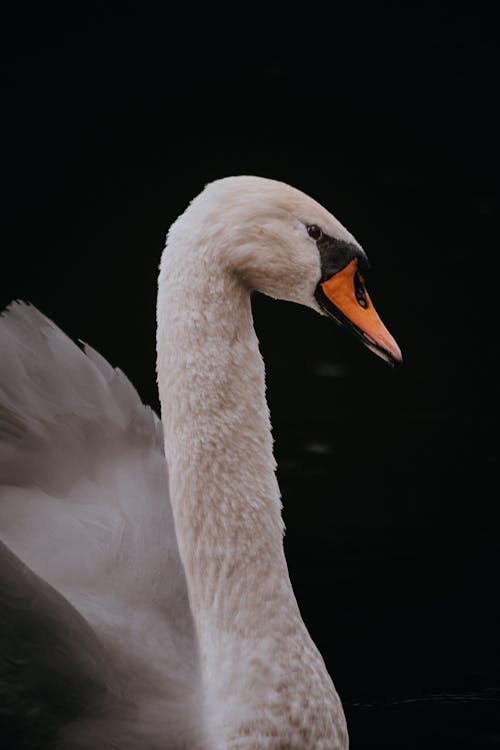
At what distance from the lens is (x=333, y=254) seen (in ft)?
8.05

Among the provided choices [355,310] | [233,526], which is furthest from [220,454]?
[355,310]

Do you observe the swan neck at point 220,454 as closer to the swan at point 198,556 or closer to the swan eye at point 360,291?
the swan at point 198,556

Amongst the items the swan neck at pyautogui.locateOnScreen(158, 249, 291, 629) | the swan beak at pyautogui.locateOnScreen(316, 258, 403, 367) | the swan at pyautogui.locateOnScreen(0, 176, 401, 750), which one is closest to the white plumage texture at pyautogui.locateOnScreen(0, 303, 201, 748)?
the swan at pyautogui.locateOnScreen(0, 176, 401, 750)

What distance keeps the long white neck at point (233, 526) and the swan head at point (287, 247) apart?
0.05 m

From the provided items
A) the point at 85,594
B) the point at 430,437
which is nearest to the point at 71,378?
the point at 85,594

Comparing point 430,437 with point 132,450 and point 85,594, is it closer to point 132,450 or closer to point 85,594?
point 132,450

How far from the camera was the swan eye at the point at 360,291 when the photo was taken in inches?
99.0

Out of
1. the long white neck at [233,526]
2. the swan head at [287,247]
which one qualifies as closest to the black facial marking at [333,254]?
the swan head at [287,247]

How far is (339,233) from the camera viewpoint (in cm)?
246

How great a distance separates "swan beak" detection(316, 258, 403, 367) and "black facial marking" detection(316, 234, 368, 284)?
0.01m

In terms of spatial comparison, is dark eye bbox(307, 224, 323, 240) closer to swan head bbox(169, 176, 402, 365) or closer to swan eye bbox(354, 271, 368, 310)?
swan head bbox(169, 176, 402, 365)

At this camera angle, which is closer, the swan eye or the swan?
the swan

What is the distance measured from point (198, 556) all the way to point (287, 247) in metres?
0.53

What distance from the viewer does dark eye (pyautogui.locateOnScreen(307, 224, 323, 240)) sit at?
2.44 meters
